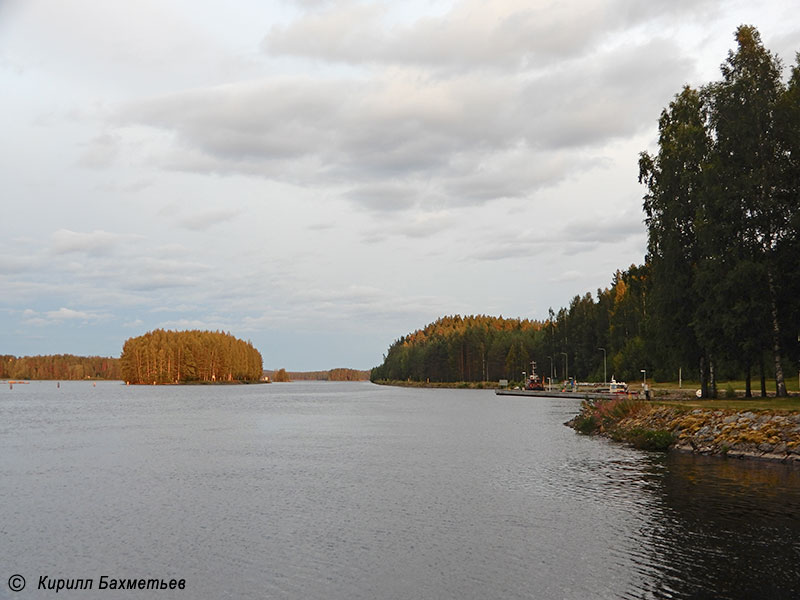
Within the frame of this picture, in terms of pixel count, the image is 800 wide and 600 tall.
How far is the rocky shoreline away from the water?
2.05 meters

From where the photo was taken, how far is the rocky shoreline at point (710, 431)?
3750 cm

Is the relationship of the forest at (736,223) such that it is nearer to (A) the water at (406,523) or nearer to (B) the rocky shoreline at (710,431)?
(B) the rocky shoreline at (710,431)

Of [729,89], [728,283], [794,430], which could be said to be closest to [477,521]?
[794,430]

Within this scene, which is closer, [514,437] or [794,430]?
[794,430]

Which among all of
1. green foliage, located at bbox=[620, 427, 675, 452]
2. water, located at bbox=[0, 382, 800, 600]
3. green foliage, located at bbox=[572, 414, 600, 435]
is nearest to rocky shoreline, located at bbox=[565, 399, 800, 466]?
green foliage, located at bbox=[620, 427, 675, 452]

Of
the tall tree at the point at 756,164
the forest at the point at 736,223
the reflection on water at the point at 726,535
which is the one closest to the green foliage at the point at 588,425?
the forest at the point at 736,223

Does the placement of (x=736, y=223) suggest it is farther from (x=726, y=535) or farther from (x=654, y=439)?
(x=726, y=535)

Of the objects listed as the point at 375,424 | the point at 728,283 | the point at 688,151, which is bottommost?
the point at 375,424

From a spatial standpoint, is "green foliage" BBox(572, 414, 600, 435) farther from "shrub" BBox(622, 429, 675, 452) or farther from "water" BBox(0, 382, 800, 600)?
"water" BBox(0, 382, 800, 600)

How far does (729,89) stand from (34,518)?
47.6 metres

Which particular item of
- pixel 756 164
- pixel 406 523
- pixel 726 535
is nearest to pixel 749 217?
pixel 756 164

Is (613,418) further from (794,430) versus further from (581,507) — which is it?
(581,507)

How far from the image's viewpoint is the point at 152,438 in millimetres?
57781

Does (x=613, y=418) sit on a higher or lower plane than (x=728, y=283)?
lower
